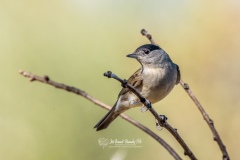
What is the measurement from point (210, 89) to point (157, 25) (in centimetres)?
82

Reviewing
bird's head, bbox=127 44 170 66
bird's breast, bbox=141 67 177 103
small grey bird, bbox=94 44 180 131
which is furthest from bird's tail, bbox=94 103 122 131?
bird's head, bbox=127 44 170 66

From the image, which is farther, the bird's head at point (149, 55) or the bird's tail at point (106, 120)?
the bird's head at point (149, 55)

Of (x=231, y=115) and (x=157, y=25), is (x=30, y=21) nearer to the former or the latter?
(x=157, y=25)

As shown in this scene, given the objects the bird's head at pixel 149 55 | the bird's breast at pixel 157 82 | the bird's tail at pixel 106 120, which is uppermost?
the bird's head at pixel 149 55

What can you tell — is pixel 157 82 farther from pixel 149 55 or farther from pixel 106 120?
pixel 106 120

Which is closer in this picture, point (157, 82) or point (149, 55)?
point (157, 82)

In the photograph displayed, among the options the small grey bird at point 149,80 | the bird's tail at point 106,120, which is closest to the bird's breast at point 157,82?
the small grey bird at point 149,80

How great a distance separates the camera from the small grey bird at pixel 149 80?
3.30 meters

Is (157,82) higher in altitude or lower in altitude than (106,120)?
higher

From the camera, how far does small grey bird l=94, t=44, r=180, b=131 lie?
3.30 meters

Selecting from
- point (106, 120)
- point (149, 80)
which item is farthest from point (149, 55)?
point (106, 120)

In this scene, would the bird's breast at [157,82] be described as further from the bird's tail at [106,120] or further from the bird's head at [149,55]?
the bird's tail at [106,120]

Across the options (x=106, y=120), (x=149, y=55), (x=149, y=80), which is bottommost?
(x=106, y=120)

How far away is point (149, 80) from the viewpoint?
3.44 meters
